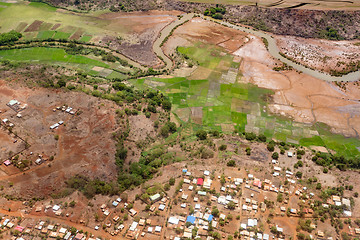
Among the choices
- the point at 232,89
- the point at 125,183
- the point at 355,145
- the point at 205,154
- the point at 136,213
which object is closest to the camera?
the point at 136,213

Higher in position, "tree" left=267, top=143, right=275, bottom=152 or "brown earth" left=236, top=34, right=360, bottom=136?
"brown earth" left=236, top=34, right=360, bottom=136

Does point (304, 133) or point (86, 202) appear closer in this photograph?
point (86, 202)

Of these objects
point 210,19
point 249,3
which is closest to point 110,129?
point 210,19

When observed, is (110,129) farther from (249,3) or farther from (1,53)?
(249,3)

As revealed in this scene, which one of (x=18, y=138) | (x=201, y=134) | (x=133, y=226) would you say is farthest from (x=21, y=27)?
(x=133, y=226)

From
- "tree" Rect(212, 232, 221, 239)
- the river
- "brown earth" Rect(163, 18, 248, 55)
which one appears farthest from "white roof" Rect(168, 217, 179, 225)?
the river

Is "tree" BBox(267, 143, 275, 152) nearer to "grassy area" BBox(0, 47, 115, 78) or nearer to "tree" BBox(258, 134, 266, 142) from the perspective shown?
"tree" BBox(258, 134, 266, 142)

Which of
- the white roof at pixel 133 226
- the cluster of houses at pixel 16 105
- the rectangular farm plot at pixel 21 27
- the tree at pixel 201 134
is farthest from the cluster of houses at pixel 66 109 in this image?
the rectangular farm plot at pixel 21 27

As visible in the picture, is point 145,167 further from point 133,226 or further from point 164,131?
point 133,226

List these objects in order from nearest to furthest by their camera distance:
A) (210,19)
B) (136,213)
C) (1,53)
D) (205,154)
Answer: (136,213) < (205,154) < (1,53) < (210,19)
